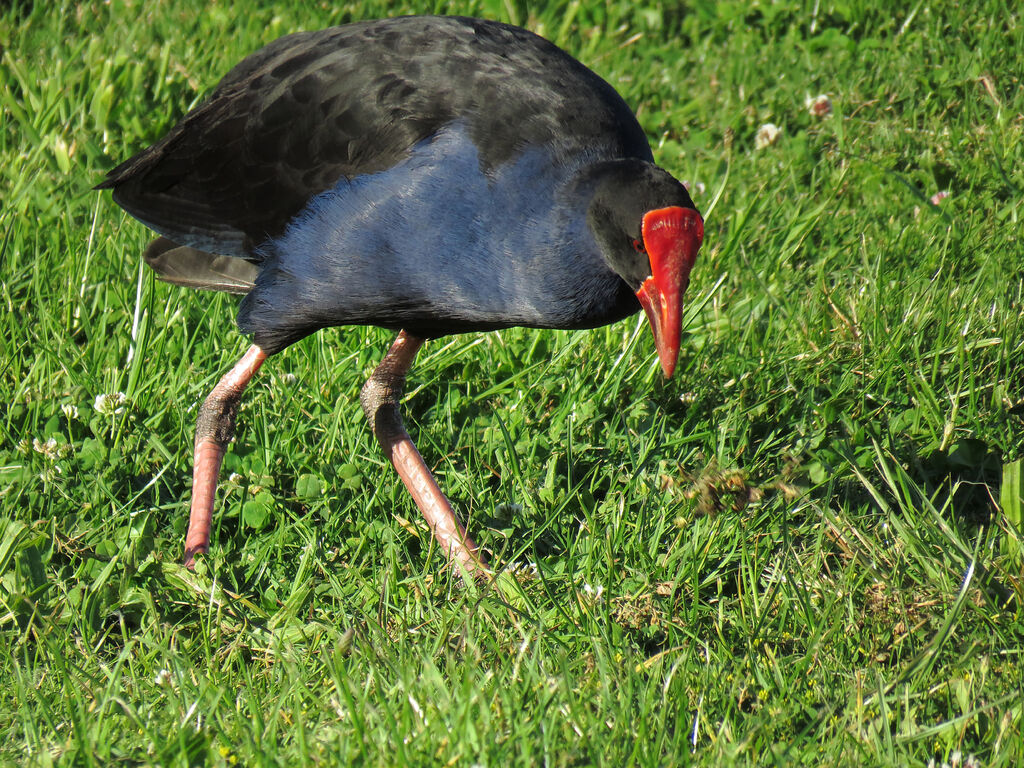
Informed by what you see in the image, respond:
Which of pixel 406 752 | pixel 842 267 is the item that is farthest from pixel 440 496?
pixel 842 267

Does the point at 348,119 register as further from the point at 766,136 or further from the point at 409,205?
the point at 766,136

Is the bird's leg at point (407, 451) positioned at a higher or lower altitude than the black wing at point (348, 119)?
lower

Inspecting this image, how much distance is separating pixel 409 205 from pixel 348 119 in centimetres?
33

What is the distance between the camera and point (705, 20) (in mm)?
5566

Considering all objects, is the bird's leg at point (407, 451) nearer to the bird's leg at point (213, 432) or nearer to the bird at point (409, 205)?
the bird at point (409, 205)

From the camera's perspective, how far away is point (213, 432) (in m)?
3.27

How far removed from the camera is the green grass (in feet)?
7.47

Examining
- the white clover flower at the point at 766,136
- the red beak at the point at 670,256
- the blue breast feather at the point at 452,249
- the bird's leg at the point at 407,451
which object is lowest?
the bird's leg at the point at 407,451

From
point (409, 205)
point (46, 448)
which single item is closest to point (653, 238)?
point (409, 205)

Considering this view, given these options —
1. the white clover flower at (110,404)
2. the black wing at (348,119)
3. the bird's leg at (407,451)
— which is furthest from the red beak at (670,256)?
the white clover flower at (110,404)

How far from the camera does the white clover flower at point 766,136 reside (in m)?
4.67

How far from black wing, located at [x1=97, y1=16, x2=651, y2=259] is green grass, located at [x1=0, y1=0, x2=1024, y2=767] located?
1.36 feet

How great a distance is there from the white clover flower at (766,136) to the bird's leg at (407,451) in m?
1.94

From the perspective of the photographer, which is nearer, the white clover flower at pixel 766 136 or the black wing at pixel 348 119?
the black wing at pixel 348 119
